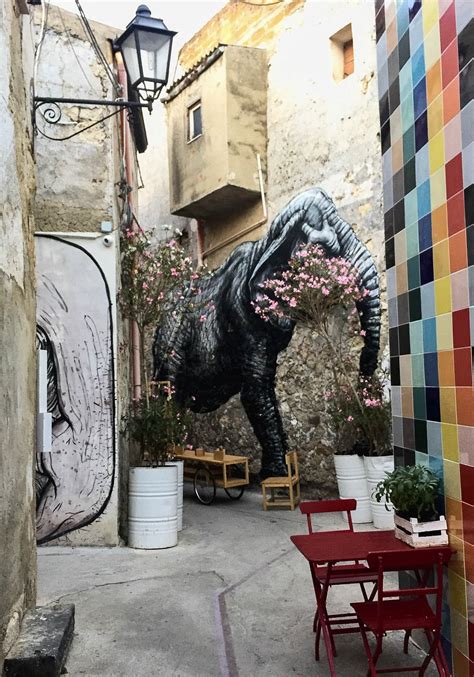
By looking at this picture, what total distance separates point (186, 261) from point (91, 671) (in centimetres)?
468

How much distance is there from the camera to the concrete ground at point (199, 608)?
3611 millimetres

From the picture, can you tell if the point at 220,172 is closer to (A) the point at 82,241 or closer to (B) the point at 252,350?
(B) the point at 252,350

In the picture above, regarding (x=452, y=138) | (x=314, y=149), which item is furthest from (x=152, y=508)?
(x=314, y=149)

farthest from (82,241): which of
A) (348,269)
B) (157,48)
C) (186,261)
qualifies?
(348,269)

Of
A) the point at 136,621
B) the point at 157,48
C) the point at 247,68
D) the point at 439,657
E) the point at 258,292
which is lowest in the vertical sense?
the point at 136,621

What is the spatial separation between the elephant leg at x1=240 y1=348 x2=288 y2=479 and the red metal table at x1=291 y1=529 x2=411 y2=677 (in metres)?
6.09

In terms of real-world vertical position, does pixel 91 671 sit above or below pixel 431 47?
below

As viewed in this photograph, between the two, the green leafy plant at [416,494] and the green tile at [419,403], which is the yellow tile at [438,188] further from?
the green leafy plant at [416,494]

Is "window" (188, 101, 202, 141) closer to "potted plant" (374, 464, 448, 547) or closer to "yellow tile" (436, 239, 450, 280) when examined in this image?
"yellow tile" (436, 239, 450, 280)

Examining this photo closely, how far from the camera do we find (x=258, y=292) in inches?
391

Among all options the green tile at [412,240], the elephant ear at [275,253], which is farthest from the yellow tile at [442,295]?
the elephant ear at [275,253]

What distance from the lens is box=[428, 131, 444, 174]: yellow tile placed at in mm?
3131

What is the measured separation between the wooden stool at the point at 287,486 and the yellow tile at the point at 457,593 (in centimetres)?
531

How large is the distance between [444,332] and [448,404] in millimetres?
358
